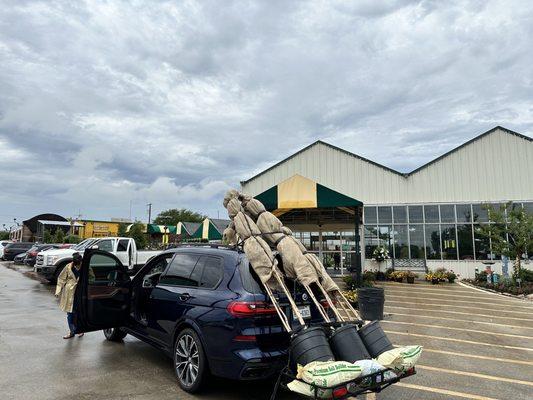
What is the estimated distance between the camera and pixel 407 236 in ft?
68.5

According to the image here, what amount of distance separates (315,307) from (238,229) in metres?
1.40

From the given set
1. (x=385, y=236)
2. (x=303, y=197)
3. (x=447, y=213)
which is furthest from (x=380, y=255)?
(x=303, y=197)

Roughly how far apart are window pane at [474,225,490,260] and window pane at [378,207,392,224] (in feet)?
14.2

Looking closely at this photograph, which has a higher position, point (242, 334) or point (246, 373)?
point (242, 334)

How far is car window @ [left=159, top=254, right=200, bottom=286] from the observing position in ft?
16.3

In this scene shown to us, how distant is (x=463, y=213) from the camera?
20438 mm

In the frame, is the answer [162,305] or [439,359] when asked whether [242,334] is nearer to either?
[162,305]

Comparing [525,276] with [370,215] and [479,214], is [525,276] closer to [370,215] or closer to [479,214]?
[479,214]

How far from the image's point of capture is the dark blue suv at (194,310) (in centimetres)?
400

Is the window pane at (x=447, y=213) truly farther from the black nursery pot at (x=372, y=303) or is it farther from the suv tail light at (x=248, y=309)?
the suv tail light at (x=248, y=309)

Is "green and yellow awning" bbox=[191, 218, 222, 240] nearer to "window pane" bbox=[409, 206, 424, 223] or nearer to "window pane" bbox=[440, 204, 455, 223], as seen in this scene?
"window pane" bbox=[409, 206, 424, 223]

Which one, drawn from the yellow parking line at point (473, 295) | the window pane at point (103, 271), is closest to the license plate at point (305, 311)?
the window pane at point (103, 271)

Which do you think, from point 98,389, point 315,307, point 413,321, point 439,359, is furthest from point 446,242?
point 98,389

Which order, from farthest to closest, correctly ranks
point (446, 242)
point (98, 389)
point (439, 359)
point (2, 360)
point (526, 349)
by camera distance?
point (446, 242), point (526, 349), point (439, 359), point (2, 360), point (98, 389)
